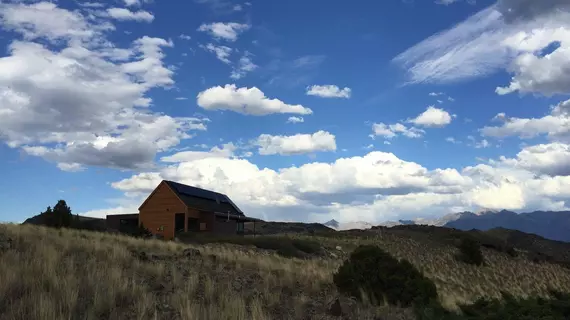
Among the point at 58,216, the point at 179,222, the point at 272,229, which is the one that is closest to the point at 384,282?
the point at 58,216

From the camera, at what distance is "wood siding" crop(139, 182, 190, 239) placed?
52.8 m

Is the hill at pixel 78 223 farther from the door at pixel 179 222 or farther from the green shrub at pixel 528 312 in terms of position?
the green shrub at pixel 528 312

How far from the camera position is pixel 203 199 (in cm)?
5953

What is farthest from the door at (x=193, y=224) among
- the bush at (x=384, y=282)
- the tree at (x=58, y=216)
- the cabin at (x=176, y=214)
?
the bush at (x=384, y=282)

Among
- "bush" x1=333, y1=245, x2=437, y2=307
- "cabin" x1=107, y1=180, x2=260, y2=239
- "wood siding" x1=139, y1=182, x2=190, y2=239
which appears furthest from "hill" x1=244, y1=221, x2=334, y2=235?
"bush" x1=333, y1=245, x2=437, y2=307

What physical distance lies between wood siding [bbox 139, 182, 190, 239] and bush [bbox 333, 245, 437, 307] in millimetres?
41435

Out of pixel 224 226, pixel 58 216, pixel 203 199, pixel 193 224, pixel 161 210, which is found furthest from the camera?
pixel 203 199

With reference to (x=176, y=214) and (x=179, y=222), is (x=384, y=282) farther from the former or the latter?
(x=179, y=222)

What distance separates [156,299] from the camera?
27.9 feet

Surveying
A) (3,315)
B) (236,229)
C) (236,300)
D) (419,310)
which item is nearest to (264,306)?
(236,300)

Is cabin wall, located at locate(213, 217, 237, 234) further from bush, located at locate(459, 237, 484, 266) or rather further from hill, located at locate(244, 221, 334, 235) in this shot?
bush, located at locate(459, 237, 484, 266)

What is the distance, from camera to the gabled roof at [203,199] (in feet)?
178

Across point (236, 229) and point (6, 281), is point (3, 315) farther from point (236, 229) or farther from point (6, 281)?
point (236, 229)

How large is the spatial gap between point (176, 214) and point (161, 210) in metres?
1.99
